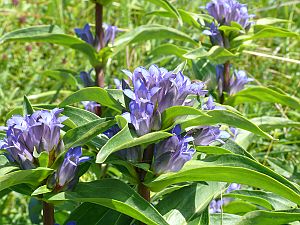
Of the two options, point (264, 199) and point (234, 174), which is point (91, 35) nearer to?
point (264, 199)

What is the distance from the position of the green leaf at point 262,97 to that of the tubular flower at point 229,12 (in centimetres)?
27

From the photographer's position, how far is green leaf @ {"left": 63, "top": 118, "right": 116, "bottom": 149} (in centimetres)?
121

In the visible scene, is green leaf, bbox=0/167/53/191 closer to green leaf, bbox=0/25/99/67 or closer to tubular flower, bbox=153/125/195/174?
tubular flower, bbox=153/125/195/174

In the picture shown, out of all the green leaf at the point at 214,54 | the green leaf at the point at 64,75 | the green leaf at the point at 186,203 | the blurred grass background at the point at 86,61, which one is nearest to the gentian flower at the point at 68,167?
the green leaf at the point at 186,203

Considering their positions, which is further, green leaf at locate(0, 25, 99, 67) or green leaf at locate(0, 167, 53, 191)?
green leaf at locate(0, 25, 99, 67)

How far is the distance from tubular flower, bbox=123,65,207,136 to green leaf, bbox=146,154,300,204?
12cm

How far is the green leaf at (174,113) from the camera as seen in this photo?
120 cm

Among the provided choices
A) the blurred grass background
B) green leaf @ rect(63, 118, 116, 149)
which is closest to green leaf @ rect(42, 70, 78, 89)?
the blurred grass background

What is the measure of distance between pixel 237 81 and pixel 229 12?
0.27 metres

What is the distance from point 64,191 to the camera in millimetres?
1296

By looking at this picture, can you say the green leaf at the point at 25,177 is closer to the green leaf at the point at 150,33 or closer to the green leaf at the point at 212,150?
the green leaf at the point at 212,150

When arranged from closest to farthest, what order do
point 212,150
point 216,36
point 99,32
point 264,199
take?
point 212,150
point 264,199
point 216,36
point 99,32

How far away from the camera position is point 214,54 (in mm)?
2076

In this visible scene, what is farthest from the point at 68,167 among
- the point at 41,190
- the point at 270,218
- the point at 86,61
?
the point at 86,61
